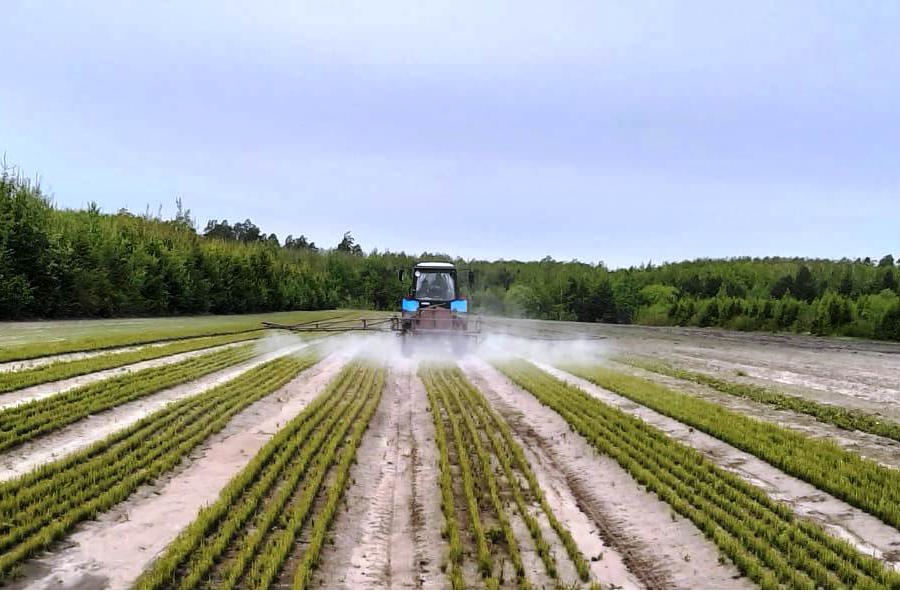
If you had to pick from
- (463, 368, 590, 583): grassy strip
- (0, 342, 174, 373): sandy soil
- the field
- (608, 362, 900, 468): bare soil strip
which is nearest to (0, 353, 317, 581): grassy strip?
the field

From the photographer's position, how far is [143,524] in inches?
240

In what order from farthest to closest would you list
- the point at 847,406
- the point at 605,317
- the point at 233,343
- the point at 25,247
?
the point at 605,317 → the point at 25,247 → the point at 233,343 → the point at 847,406

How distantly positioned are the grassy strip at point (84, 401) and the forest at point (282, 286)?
14.6 metres

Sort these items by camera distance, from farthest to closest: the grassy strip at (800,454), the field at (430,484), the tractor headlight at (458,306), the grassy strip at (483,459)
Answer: the tractor headlight at (458,306)
the grassy strip at (800,454)
the grassy strip at (483,459)
the field at (430,484)

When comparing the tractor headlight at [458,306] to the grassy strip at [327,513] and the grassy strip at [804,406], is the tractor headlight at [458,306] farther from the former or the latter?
the grassy strip at [327,513]

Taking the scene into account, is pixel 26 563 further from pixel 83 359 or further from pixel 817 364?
pixel 817 364

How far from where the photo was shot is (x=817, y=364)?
83.5 feet

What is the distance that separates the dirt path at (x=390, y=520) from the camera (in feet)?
17.0

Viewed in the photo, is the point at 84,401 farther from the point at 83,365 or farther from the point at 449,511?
the point at 449,511

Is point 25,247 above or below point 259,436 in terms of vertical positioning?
above

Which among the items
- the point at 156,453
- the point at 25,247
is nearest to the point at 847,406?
the point at 156,453

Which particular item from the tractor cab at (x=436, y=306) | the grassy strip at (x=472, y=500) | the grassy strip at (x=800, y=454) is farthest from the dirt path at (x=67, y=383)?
the grassy strip at (x=800, y=454)

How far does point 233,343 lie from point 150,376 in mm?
10875

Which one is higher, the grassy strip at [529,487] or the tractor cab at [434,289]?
the tractor cab at [434,289]
